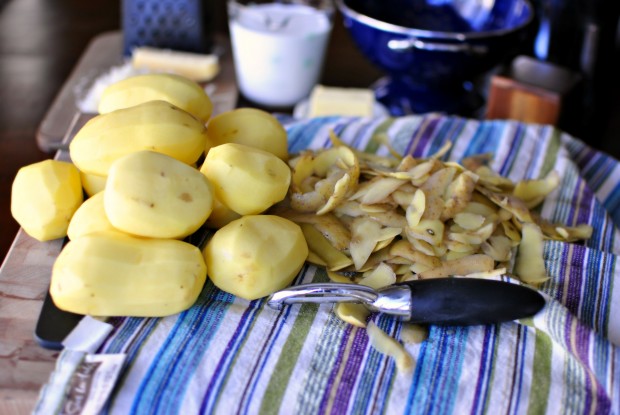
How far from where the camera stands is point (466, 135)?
35.5 inches

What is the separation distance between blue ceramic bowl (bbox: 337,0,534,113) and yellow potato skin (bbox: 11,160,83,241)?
578 millimetres

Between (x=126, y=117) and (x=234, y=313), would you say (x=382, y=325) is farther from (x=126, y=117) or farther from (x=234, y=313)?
(x=126, y=117)

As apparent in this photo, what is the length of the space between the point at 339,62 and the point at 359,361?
0.93 metres

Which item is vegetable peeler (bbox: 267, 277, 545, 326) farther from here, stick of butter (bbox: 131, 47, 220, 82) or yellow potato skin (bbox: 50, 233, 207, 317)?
stick of butter (bbox: 131, 47, 220, 82)

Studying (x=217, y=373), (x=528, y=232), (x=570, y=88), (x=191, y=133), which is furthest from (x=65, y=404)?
(x=570, y=88)

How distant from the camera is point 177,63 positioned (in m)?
1.18

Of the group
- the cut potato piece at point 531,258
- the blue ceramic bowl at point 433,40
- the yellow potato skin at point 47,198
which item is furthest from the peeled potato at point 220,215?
the blue ceramic bowl at point 433,40

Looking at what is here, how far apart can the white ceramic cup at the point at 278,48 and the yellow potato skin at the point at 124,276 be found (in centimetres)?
65

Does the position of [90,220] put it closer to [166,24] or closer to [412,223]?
[412,223]

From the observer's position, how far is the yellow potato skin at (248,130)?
655 mm

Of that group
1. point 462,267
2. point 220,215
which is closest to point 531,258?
point 462,267

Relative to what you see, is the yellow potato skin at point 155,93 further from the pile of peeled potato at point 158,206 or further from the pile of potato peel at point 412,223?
the pile of potato peel at point 412,223

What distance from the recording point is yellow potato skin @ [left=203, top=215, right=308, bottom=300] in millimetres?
557

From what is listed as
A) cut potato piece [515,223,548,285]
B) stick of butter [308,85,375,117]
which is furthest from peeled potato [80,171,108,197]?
stick of butter [308,85,375,117]
